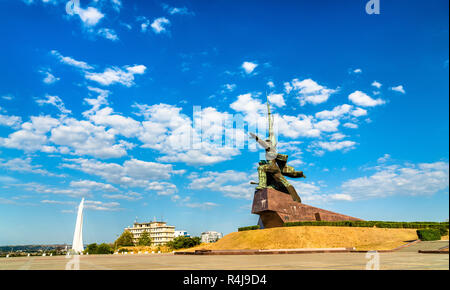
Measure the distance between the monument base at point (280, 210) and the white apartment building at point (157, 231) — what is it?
92.6 meters

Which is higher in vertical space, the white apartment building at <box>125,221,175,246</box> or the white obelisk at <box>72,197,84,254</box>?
the white obelisk at <box>72,197,84,254</box>

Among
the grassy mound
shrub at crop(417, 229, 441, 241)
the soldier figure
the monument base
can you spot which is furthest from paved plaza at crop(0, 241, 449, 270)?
the soldier figure

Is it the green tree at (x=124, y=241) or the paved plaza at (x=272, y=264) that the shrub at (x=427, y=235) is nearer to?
the paved plaza at (x=272, y=264)

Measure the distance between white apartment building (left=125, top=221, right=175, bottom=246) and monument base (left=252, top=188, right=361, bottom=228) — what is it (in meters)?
92.6

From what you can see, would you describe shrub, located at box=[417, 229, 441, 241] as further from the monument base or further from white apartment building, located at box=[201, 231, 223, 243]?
white apartment building, located at box=[201, 231, 223, 243]

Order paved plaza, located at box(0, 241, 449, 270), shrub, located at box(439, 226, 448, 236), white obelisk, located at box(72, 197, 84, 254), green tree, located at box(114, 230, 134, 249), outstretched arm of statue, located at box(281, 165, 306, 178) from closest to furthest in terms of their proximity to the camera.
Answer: paved plaza, located at box(0, 241, 449, 270), shrub, located at box(439, 226, 448, 236), white obelisk, located at box(72, 197, 84, 254), outstretched arm of statue, located at box(281, 165, 306, 178), green tree, located at box(114, 230, 134, 249)

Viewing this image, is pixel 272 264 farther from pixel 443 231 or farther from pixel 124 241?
pixel 124 241

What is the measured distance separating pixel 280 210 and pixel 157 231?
10085cm

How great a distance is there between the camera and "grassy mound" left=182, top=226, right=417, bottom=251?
2794 cm

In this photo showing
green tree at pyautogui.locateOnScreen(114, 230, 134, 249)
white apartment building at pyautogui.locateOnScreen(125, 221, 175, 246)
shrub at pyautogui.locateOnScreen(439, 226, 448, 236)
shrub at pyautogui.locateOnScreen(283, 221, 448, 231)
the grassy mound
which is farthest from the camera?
white apartment building at pyautogui.locateOnScreen(125, 221, 175, 246)

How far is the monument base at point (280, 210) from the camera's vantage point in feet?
111

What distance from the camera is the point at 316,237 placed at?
28938 millimetres
